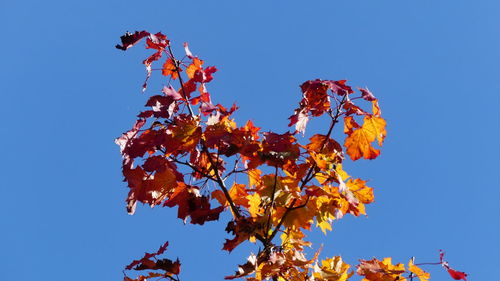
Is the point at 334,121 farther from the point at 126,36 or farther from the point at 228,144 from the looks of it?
the point at 126,36

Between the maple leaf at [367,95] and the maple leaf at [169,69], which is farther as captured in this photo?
the maple leaf at [169,69]

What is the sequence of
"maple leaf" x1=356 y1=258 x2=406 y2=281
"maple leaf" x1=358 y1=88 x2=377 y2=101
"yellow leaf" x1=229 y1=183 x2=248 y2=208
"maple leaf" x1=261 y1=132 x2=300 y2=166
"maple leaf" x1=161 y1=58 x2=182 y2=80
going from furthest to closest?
1. "maple leaf" x1=161 y1=58 x2=182 y2=80
2. "yellow leaf" x1=229 y1=183 x2=248 y2=208
3. "maple leaf" x1=358 y1=88 x2=377 y2=101
4. "maple leaf" x1=356 y1=258 x2=406 y2=281
5. "maple leaf" x1=261 y1=132 x2=300 y2=166

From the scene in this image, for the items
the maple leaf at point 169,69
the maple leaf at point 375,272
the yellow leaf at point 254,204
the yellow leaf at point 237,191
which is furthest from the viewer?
the maple leaf at point 169,69

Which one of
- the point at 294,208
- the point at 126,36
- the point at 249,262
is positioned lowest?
the point at 249,262

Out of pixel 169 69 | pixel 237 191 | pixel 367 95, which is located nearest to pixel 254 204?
pixel 237 191

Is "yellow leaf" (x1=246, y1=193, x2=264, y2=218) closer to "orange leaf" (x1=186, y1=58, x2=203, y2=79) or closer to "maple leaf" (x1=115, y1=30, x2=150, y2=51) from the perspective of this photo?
"orange leaf" (x1=186, y1=58, x2=203, y2=79)

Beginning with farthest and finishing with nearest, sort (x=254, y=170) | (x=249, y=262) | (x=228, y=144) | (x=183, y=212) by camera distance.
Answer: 1. (x=254, y=170)
2. (x=183, y=212)
3. (x=228, y=144)
4. (x=249, y=262)

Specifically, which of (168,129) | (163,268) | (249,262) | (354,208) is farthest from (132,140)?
(354,208)

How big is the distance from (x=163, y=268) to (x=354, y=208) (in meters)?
1.47

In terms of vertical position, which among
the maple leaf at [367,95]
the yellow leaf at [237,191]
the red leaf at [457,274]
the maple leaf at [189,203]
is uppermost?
the maple leaf at [367,95]

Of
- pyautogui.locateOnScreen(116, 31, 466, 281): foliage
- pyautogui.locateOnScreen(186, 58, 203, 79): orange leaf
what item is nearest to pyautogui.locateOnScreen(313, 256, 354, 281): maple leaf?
pyautogui.locateOnScreen(116, 31, 466, 281): foliage

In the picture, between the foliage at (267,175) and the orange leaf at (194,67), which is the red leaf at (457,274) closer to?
the foliage at (267,175)

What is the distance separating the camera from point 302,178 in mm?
4164

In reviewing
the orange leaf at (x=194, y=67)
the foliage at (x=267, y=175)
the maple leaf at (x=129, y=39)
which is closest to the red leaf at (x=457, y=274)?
the foliage at (x=267, y=175)
